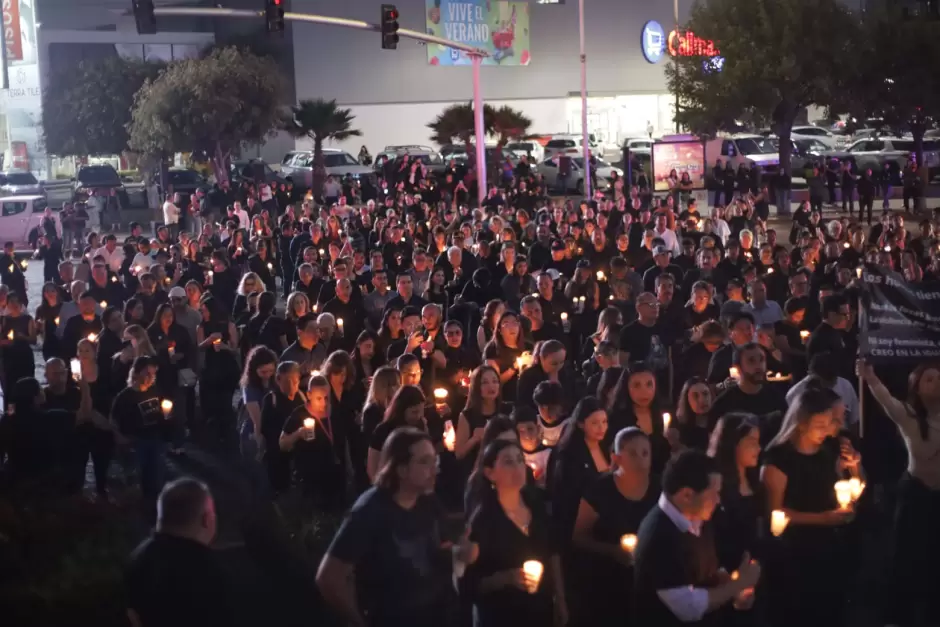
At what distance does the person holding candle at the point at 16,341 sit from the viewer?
11.9m

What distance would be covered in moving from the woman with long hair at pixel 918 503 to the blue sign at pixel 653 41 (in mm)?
61543

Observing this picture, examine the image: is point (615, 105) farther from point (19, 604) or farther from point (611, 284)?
point (19, 604)

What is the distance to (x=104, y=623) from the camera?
6.91 meters

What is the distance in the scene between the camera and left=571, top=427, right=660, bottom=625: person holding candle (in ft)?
19.2

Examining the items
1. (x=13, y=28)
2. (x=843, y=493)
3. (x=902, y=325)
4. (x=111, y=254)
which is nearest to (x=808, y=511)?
(x=843, y=493)

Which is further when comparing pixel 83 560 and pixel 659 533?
pixel 83 560

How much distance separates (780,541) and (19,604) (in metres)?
4.07

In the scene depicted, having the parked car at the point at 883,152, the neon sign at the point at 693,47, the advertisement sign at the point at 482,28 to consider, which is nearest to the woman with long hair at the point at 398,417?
the neon sign at the point at 693,47

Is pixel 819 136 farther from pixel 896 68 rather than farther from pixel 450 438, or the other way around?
pixel 450 438

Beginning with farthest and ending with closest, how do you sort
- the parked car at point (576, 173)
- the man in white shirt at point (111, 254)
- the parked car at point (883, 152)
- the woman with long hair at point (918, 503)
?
the parked car at point (576, 173)
the parked car at point (883, 152)
the man in white shirt at point (111, 254)
the woman with long hair at point (918, 503)

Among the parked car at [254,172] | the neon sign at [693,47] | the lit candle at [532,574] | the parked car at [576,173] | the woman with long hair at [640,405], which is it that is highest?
the neon sign at [693,47]

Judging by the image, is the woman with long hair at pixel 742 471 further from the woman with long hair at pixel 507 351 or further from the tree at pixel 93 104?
the tree at pixel 93 104

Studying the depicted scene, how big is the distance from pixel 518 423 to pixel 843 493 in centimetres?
192

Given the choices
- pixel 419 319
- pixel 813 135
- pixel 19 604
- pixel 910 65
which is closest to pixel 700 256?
pixel 419 319
